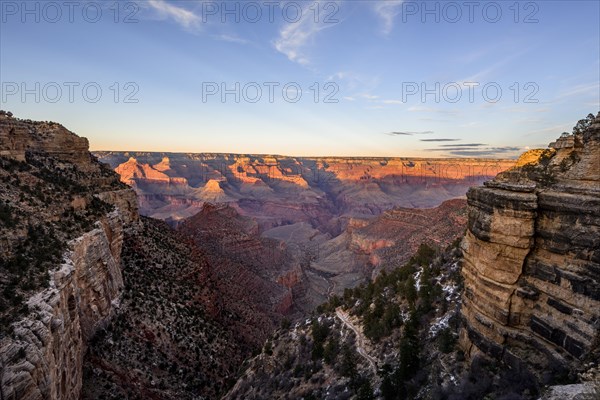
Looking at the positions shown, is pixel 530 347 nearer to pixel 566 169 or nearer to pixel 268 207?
pixel 566 169

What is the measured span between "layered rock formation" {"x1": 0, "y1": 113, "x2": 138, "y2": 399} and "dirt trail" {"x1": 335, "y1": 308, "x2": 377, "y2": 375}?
1269cm

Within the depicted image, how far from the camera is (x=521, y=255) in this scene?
1027 centimetres

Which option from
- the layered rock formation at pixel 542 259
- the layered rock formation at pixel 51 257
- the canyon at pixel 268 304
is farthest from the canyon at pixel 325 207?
the layered rock formation at pixel 542 259

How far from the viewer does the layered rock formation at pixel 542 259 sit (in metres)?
8.92

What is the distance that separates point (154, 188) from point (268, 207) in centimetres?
5052

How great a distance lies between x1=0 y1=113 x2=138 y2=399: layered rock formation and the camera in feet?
35.8

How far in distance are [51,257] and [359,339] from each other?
1537 cm

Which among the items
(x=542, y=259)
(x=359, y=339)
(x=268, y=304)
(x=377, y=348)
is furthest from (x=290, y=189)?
(x=542, y=259)

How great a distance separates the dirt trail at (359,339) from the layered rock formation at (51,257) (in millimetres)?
12688

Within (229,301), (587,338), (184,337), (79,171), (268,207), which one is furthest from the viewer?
(268,207)

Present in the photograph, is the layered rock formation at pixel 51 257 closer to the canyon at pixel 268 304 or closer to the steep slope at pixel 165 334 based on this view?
the canyon at pixel 268 304

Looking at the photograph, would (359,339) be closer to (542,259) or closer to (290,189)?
(542,259)

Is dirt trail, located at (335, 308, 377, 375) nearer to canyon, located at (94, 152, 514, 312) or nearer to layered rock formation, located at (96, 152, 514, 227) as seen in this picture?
canyon, located at (94, 152, 514, 312)

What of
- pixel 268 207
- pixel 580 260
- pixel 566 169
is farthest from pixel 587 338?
pixel 268 207
